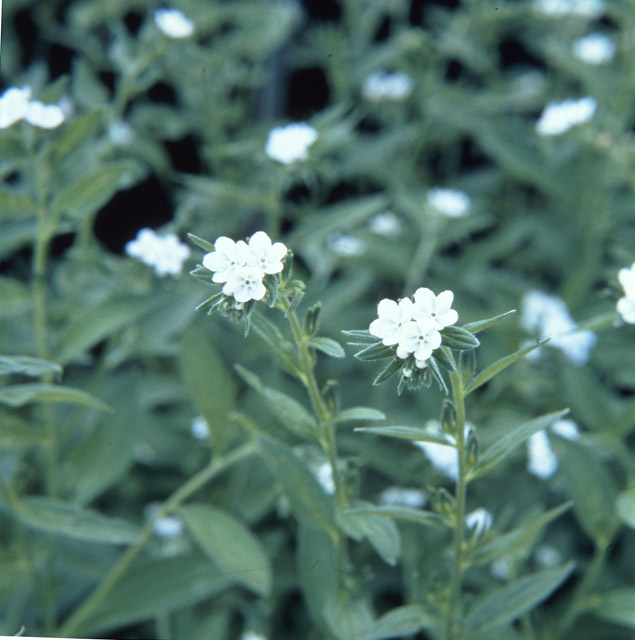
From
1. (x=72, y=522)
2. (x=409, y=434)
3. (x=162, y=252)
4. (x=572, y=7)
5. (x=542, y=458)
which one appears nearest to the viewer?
(x=409, y=434)

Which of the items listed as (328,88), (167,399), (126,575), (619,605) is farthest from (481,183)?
(126,575)

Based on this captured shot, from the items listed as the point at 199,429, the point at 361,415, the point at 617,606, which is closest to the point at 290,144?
the point at 199,429

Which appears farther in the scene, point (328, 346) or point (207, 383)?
point (207, 383)

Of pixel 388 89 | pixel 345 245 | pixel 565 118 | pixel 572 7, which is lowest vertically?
pixel 345 245

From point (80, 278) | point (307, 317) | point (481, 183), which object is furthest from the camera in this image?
point (481, 183)

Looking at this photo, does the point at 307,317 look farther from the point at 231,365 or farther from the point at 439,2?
the point at 439,2

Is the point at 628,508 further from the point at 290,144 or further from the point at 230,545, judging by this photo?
the point at 290,144

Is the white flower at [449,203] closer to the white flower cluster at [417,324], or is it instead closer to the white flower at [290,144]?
the white flower at [290,144]

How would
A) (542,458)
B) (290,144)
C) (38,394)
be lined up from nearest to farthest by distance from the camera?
(38,394) → (542,458) → (290,144)

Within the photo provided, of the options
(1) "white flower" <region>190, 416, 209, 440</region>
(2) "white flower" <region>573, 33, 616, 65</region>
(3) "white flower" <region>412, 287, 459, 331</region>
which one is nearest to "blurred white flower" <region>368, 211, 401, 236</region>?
(2) "white flower" <region>573, 33, 616, 65</region>
